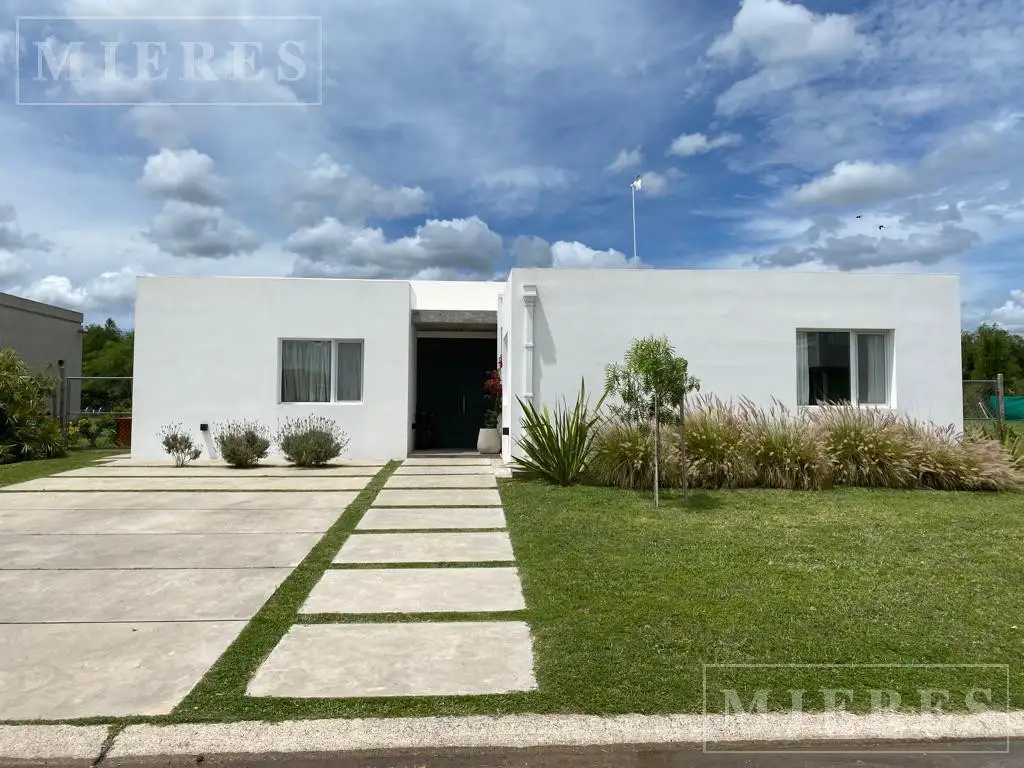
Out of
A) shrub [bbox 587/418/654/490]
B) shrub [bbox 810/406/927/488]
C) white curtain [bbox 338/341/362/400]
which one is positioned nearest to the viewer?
shrub [bbox 587/418/654/490]

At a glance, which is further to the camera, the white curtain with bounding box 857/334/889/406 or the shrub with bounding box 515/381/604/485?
the white curtain with bounding box 857/334/889/406

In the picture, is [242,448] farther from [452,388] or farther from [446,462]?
[452,388]

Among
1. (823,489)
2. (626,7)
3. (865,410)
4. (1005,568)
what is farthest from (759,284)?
(1005,568)

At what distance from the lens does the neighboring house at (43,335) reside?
21312 mm

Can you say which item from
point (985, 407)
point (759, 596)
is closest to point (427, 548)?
point (759, 596)

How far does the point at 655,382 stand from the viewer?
810cm

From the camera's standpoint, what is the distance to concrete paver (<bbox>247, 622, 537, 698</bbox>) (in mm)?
3295

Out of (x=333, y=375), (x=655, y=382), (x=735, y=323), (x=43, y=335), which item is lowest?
(x=655, y=382)

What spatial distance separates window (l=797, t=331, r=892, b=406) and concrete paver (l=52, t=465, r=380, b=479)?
7.63 metres

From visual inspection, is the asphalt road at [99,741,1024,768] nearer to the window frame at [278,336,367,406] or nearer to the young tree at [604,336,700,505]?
the young tree at [604,336,700,505]

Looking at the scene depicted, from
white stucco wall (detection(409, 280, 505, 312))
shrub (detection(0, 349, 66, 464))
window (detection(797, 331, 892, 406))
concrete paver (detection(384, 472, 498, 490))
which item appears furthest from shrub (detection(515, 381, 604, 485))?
shrub (detection(0, 349, 66, 464))

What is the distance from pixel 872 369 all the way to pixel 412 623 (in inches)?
404

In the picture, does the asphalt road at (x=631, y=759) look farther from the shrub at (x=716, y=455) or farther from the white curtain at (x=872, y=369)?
the white curtain at (x=872, y=369)

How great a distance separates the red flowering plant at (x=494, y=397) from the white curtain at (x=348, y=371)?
2.77 m
